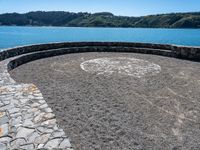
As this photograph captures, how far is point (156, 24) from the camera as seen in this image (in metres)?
168

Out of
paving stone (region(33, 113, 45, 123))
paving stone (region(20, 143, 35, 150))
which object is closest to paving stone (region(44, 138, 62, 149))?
paving stone (region(20, 143, 35, 150))

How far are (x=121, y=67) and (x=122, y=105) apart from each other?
18.5 ft

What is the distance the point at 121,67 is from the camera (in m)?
13.5

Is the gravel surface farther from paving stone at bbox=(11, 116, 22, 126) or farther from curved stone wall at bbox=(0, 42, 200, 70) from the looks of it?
curved stone wall at bbox=(0, 42, 200, 70)

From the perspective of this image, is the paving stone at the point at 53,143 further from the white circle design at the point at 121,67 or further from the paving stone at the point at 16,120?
the white circle design at the point at 121,67

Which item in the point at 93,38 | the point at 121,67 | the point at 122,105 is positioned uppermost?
the point at 121,67

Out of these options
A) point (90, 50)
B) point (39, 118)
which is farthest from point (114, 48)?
point (39, 118)

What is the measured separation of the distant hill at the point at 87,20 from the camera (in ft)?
540

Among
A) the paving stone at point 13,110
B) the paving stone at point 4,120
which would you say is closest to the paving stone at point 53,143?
the paving stone at point 4,120

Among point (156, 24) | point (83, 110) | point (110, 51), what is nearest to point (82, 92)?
point (83, 110)

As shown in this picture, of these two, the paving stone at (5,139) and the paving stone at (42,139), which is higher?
the paving stone at (5,139)

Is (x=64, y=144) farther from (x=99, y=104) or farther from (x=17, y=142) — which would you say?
(x=99, y=104)

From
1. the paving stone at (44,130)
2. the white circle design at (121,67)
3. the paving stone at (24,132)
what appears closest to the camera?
the paving stone at (24,132)

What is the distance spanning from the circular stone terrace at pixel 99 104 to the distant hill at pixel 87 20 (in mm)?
150458
